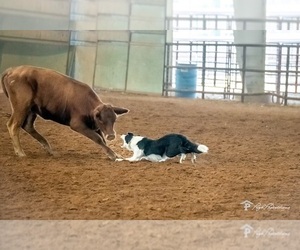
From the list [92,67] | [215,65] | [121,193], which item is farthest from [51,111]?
[215,65]

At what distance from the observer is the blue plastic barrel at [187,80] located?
1444 mm

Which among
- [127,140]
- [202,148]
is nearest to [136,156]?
[127,140]

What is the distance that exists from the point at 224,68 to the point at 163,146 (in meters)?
0.23

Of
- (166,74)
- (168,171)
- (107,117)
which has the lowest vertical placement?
(168,171)

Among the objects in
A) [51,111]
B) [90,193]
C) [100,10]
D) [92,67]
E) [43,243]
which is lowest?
[43,243]

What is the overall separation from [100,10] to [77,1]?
0.06 meters

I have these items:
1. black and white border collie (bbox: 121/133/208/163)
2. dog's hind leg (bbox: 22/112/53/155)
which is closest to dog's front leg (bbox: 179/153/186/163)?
black and white border collie (bbox: 121/133/208/163)

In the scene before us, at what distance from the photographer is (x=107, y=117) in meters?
1.46

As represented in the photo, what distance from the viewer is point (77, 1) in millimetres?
1469

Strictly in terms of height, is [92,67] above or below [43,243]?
above

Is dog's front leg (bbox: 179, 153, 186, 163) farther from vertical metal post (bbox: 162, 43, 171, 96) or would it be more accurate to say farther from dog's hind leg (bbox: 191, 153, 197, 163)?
vertical metal post (bbox: 162, 43, 171, 96)

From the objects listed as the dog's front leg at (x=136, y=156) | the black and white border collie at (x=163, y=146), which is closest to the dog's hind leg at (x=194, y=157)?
the black and white border collie at (x=163, y=146)

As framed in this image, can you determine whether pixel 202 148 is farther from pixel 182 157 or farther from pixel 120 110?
pixel 120 110

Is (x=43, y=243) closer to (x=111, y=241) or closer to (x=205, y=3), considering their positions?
(x=111, y=241)
